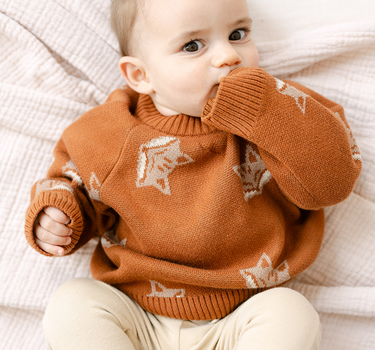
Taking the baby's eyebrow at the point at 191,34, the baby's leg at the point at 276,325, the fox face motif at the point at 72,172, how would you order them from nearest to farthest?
the baby's leg at the point at 276,325
the baby's eyebrow at the point at 191,34
the fox face motif at the point at 72,172

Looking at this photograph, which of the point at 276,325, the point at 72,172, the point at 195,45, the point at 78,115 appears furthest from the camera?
the point at 78,115

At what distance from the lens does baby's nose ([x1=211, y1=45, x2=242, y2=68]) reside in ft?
3.08

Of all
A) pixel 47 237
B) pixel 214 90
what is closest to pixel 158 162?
pixel 214 90

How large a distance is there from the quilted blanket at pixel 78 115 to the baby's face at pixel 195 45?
0.25 meters

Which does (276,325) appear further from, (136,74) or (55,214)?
(136,74)

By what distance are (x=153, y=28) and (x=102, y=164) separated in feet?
1.20

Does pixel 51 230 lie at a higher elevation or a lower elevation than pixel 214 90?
lower

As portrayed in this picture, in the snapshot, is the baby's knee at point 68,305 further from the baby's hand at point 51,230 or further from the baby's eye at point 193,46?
the baby's eye at point 193,46

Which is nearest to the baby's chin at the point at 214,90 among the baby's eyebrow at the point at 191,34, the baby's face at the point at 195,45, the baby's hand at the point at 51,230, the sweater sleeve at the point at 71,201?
the baby's face at the point at 195,45

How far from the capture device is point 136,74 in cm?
111

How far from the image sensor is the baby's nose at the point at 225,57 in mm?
938

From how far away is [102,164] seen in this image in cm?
104

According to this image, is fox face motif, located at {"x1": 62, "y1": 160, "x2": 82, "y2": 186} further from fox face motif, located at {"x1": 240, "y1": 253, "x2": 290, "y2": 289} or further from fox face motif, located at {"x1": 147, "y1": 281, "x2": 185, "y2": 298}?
fox face motif, located at {"x1": 240, "y1": 253, "x2": 290, "y2": 289}

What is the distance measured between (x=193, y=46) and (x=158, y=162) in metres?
0.30
